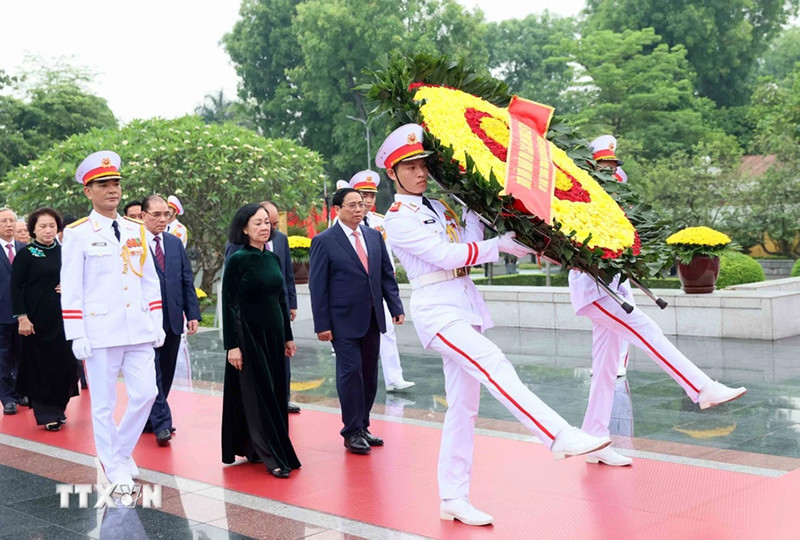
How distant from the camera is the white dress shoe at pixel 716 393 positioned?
5023 mm

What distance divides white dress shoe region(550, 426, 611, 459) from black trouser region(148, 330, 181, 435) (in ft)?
13.3

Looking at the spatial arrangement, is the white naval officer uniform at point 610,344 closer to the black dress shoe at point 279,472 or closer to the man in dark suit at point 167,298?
the black dress shoe at point 279,472

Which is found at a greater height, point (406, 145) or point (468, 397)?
point (406, 145)

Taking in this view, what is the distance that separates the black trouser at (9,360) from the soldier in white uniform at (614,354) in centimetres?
598

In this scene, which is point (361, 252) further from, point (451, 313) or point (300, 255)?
point (300, 255)

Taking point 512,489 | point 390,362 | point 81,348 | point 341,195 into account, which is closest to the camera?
point 512,489

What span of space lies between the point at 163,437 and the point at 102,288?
6.02 feet

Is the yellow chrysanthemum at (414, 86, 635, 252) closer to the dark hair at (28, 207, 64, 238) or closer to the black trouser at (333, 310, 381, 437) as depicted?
the black trouser at (333, 310, 381, 437)

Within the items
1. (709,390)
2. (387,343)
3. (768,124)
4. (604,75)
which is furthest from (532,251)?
(604,75)

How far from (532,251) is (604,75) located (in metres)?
35.6

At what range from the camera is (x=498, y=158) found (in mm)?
4801

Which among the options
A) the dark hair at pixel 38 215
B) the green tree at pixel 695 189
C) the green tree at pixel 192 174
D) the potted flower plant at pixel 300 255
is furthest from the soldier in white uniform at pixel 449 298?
the green tree at pixel 192 174

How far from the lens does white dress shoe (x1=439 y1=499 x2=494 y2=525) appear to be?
480 centimetres

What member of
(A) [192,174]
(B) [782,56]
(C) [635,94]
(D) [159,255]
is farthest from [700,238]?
(B) [782,56]
